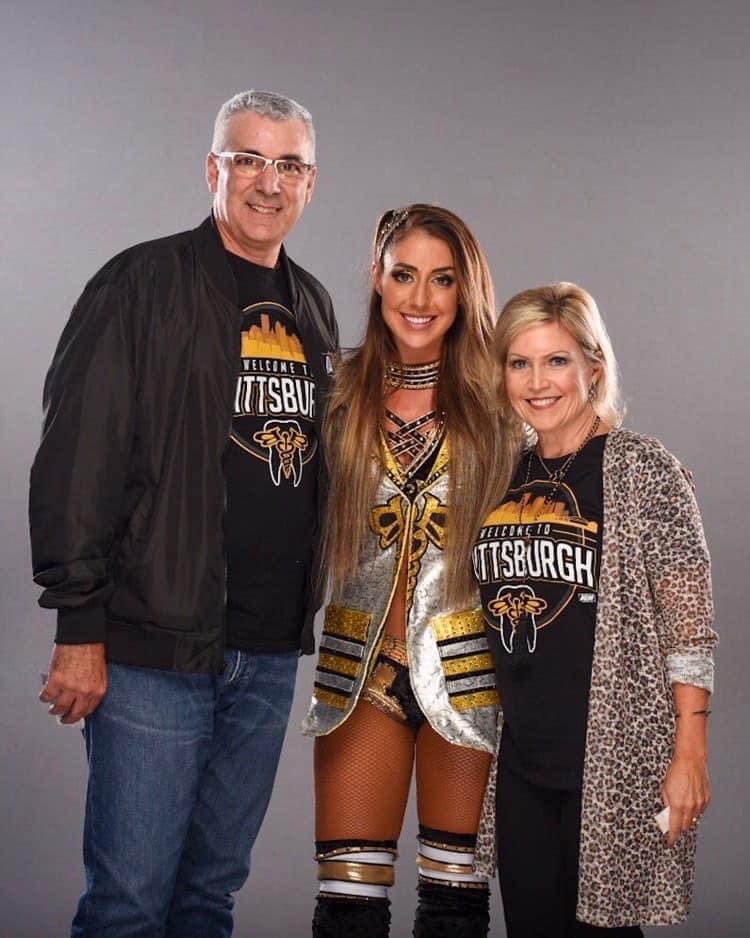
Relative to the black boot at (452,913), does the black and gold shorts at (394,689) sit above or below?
above

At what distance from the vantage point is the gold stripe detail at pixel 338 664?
3.63 m

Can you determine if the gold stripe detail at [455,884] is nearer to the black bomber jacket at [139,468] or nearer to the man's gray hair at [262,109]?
the black bomber jacket at [139,468]

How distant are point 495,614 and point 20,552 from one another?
2.43 metres

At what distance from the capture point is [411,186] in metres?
5.50

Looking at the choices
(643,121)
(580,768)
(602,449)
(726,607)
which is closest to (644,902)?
(580,768)

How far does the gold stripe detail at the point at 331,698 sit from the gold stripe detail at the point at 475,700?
28 centimetres

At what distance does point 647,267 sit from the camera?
5.55m

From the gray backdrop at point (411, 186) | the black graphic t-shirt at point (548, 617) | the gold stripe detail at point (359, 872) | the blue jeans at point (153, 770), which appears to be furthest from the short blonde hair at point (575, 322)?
the gray backdrop at point (411, 186)

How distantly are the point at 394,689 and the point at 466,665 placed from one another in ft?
0.64

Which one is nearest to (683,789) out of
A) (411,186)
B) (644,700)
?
(644,700)

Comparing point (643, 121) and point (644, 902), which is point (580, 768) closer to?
point (644, 902)

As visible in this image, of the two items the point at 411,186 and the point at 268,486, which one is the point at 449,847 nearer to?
the point at 268,486

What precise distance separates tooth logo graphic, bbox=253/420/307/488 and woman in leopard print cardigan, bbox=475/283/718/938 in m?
0.80

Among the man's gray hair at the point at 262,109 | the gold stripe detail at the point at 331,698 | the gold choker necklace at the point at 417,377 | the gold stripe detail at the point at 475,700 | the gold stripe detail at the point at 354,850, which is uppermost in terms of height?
the man's gray hair at the point at 262,109
